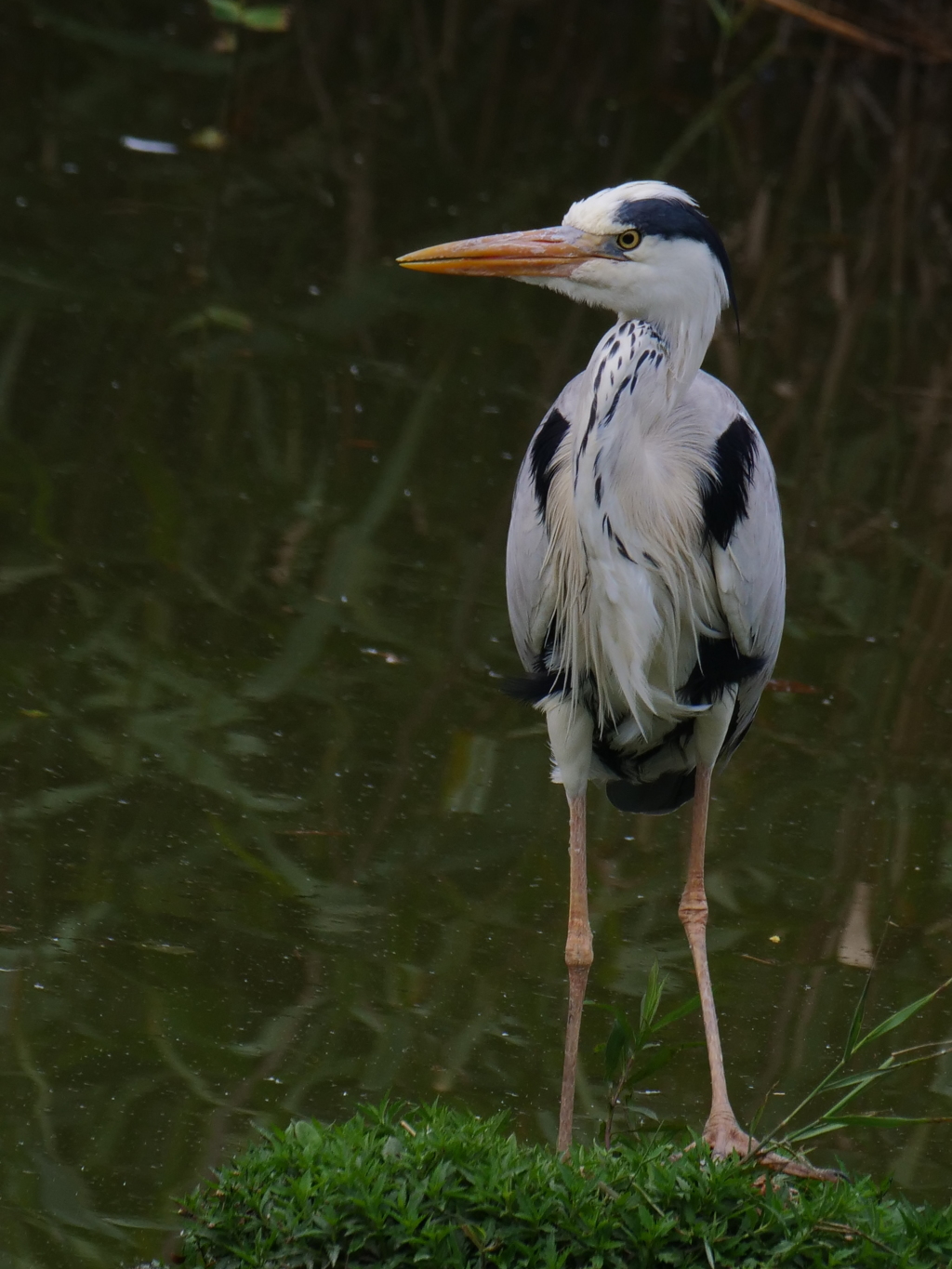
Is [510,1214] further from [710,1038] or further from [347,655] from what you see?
[347,655]

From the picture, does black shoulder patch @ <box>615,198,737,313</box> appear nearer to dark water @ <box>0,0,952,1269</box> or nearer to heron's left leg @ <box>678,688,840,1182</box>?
dark water @ <box>0,0,952,1269</box>

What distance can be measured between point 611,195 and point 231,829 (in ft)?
6.13

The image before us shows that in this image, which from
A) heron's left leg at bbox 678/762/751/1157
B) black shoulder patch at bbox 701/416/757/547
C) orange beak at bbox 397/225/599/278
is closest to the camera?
heron's left leg at bbox 678/762/751/1157

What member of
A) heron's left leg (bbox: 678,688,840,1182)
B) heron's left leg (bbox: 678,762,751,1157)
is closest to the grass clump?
heron's left leg (bbox: 678,762,751,1157)

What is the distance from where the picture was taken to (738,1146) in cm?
336

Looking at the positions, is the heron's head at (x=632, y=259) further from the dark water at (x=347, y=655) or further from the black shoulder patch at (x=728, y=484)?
the dark water at (x=347, y=655)

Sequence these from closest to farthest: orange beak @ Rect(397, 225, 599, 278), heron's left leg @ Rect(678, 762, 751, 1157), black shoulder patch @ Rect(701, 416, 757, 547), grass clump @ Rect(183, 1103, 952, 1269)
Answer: grass clump @ Rect(183, 1103, 952, 1269) → heron's left leg @ Rect(678, 762, 751, 1157) → orange beak @ Rect(397, 225, 599, 278) → black shoulder patch @ Rect(701, 416, 757, 547)

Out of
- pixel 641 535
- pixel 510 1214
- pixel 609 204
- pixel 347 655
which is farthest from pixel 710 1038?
pixel 347 655

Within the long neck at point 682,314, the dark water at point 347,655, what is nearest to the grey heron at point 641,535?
the long neck at point 682,314

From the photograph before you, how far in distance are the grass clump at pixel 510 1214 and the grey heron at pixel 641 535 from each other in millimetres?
442

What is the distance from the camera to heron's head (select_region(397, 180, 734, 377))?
3.44 metres

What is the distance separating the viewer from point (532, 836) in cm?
466

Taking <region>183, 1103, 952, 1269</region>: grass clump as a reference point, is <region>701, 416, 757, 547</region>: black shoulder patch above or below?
above

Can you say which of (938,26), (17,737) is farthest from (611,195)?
(938,26)
